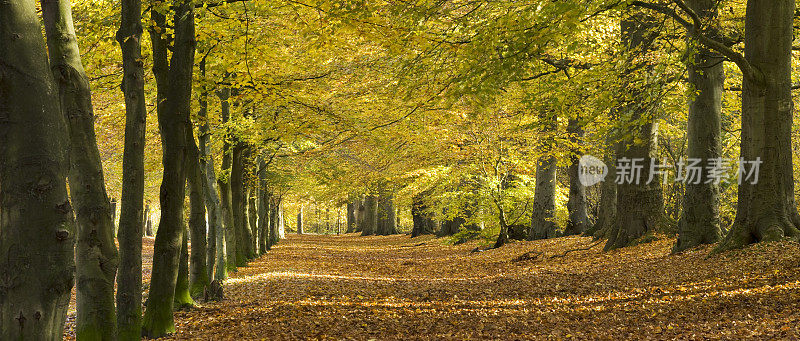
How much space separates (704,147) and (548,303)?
207 inches

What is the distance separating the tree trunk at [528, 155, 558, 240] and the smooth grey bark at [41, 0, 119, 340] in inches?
655

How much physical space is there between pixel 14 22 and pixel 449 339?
5.61 meters

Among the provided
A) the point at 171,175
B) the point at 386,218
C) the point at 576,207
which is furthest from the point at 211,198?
the point at 386,218

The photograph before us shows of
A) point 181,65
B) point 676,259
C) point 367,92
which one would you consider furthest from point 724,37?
point 181,65

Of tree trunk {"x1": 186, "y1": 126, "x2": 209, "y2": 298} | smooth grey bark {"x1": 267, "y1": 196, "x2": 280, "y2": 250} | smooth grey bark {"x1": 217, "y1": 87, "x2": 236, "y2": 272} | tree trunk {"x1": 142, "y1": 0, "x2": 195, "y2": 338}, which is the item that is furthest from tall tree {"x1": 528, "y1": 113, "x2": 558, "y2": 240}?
smooth grey bark {"x1": 267, "y1": 196, "x2": 280, "y2": 250}

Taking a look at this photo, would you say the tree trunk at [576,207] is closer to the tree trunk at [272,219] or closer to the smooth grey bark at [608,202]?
the smooth grey bark at [608,202]

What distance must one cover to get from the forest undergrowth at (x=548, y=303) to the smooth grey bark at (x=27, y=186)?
4705mm

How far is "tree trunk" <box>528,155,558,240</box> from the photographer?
20.9m

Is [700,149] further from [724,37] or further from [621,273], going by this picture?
[621,273]

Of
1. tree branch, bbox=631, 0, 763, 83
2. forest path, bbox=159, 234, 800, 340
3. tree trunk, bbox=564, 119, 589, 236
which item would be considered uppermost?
tree branch, bbox=631, 0, 763, 83

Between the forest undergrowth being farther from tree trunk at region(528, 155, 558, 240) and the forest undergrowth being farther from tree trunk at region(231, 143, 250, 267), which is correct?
tree trunk at region(528, 155, 558, 240)

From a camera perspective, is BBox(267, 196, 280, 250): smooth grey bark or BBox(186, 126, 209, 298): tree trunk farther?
BBox(267, 196, 280, 250): smooth grey bark

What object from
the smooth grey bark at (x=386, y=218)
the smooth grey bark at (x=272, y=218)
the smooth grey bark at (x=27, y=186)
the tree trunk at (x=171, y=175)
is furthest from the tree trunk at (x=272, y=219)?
the smooth grey bark at (x=27, y=186)

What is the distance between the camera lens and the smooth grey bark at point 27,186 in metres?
3.02
